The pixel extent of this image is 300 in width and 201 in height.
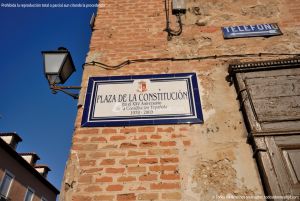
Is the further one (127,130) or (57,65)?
(57,65)

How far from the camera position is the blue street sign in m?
3.48

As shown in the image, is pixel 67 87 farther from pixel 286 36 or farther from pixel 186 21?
pixel 286 36

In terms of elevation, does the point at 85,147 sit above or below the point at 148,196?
above

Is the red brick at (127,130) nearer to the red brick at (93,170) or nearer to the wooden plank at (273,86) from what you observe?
the red brick at (93,170)

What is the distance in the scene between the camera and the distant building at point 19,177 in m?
13.6

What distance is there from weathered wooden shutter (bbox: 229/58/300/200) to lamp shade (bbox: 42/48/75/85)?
2.25 metres

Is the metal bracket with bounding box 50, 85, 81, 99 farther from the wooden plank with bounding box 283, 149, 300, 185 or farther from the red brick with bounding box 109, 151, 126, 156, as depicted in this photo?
the wooden plank with bounding box 283, 149, 300, 185

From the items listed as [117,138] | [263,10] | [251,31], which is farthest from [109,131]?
[263,10]

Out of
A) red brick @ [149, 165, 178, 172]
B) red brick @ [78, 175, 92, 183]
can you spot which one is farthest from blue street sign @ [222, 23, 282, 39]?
red brick @ [78, 175, 92, 183]

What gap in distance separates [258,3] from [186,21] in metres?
1.27

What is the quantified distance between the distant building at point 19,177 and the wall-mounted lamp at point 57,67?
1178 cm

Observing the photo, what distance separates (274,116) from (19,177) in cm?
1655

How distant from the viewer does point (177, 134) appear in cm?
265

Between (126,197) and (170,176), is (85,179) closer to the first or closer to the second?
(126,197)
